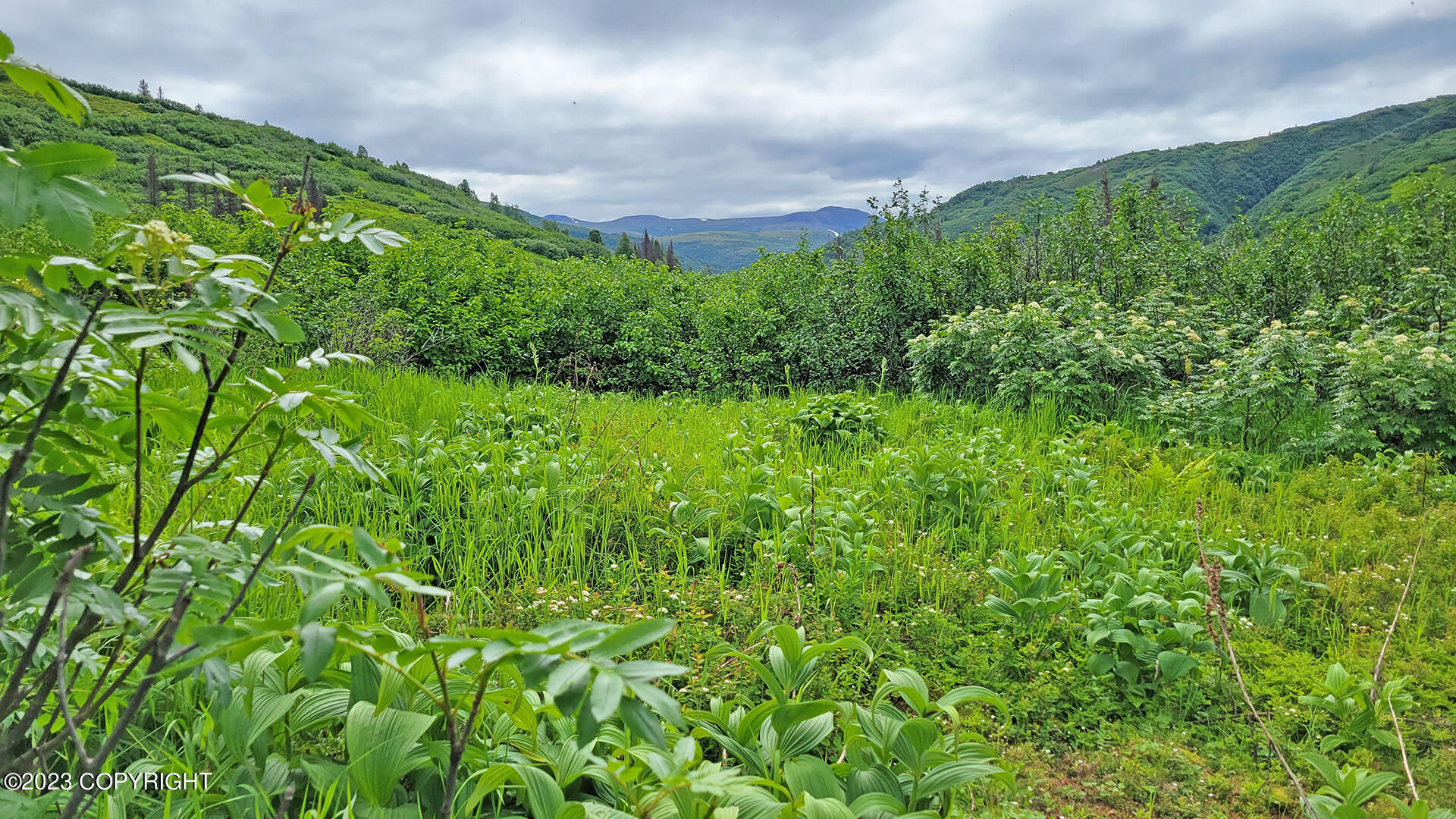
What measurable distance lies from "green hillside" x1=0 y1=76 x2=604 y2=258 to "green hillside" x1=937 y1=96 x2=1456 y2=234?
48.8m

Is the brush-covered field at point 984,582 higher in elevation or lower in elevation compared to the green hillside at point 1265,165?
lower

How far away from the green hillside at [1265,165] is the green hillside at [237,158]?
4878cm

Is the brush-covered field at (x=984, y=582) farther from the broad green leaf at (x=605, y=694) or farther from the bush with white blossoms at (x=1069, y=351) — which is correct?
the bush with white blossoms at (x=1069, y=351)

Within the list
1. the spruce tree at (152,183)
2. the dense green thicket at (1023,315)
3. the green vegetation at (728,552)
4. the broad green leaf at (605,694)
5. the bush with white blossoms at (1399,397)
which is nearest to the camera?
the broad green leaf at (605,694)

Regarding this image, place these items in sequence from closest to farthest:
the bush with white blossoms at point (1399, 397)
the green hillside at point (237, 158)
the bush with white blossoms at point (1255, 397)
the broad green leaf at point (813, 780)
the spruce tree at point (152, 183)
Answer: the broad green leaf at point (813, 780), the bush with white blossoms at point (1399, 397), the bush with white blossoms at point (1255, 397), the spruce tree at point (152, 183), the green hillside at point (237, 158)

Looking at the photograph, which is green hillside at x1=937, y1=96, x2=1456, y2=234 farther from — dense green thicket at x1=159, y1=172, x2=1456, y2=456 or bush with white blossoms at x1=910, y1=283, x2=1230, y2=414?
bush with white blossoms at x1=910, y1=283, x2=1230, y2=414

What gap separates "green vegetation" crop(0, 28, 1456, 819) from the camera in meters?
0.99

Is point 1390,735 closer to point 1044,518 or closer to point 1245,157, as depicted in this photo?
point 1044,518

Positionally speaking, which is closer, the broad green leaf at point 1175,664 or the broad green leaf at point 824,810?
the broad green leaf at point 824,810

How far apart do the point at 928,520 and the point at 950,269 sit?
4981 mm

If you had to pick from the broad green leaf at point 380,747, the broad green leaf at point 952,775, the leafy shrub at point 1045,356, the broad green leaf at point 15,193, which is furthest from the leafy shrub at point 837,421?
the broad green leaf at point 15,193

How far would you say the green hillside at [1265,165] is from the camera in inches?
Answer: 2491

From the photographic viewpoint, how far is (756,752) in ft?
5.91

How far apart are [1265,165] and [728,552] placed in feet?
331
